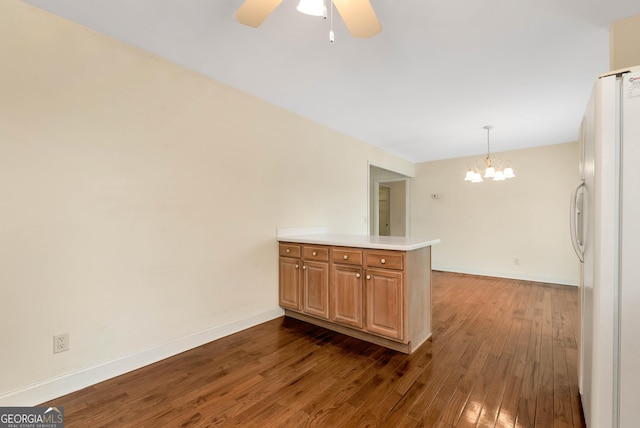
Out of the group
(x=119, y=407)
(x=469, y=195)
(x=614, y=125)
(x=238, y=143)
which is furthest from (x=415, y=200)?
(x=119, y=407)

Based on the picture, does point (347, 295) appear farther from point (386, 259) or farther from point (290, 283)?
point (290, 283)

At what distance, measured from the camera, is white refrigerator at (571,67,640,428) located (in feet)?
3.64

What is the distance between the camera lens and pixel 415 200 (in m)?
6.35

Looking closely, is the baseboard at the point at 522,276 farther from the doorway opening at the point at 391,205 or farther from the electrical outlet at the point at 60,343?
the electrical outlet at the point at 60,343

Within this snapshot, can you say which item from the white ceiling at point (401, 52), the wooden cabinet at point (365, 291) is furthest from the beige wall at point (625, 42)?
the wooden cabinet at point (365, 291)

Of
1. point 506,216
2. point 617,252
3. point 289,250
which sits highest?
point 506,216

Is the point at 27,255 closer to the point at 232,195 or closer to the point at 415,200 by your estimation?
the point at 232,195

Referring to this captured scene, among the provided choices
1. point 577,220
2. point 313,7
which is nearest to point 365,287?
point 577,220

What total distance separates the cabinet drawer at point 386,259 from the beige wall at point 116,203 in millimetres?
1221

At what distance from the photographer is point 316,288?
112 inches

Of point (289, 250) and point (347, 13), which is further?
point (289, 250)

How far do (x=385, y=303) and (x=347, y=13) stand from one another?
2.05 metres

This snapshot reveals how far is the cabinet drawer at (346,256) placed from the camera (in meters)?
2.54

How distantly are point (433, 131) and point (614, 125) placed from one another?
3.08 metres
